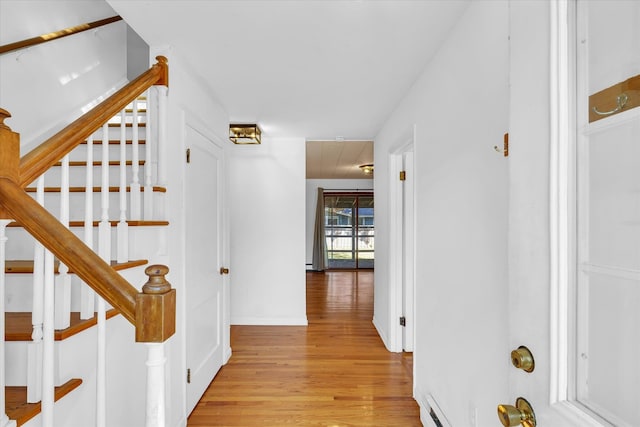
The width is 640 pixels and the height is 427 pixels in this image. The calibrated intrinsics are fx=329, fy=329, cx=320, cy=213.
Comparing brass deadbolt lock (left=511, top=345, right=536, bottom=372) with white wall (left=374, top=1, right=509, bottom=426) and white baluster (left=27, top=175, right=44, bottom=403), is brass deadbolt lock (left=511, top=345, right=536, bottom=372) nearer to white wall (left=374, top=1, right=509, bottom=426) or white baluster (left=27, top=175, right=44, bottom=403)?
white wall (left=374, top=1, right=509, bottom=426)

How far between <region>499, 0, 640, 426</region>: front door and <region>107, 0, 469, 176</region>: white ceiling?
1.05 metres

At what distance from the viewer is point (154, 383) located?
819 millimetres

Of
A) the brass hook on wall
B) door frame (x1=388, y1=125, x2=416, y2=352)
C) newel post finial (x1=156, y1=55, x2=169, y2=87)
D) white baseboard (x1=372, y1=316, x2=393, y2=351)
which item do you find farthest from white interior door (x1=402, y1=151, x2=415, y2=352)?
the brass hook on wall

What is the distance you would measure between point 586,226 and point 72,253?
1156 mm

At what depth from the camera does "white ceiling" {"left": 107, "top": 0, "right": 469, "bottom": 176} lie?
1.54m

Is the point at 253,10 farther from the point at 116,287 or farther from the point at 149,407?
the point at 149,407

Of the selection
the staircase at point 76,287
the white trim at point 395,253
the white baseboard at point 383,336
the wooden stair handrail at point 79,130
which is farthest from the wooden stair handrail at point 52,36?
the white baseboard at point 383,336

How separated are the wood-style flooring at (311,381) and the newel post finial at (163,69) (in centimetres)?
213

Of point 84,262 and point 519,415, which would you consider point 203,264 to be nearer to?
point 84,262

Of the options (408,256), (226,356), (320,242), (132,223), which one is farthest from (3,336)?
(320,242)

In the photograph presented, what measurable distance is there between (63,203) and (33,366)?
19.7 inches

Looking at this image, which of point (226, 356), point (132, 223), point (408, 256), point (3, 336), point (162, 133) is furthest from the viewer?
point (408, 256)

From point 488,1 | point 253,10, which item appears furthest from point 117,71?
point 488,1

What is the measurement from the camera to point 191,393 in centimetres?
225
